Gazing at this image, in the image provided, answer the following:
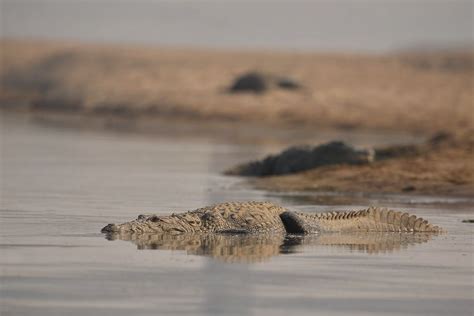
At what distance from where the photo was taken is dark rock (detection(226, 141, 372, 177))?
22.3m

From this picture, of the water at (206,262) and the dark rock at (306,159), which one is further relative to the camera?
the dark rock at (306,159)

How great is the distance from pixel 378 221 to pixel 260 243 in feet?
6.06

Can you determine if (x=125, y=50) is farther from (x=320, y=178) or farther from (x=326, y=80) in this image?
(x=320, y=178)

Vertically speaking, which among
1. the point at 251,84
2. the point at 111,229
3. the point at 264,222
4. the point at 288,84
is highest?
the point at 288,84

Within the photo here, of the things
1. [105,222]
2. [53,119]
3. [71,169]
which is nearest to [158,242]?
[105,222]

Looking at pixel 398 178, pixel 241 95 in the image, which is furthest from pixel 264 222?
pixel 241 95

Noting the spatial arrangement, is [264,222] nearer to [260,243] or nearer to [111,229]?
[260,243]

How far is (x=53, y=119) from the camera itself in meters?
44.5

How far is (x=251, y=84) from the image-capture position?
49.9 m

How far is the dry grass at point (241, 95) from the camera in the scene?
44.2m

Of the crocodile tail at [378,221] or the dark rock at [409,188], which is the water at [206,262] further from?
the dark rock at [409,188]

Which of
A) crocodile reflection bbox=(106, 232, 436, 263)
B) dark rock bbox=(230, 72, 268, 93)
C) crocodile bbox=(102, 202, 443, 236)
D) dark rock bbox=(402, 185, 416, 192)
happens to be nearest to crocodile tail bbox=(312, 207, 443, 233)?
crocodile bbox=(102, 202, 443, 236)

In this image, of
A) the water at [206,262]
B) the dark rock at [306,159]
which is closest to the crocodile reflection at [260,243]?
the water at [206,262]

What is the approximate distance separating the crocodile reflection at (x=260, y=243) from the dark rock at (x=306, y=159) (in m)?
8.79
